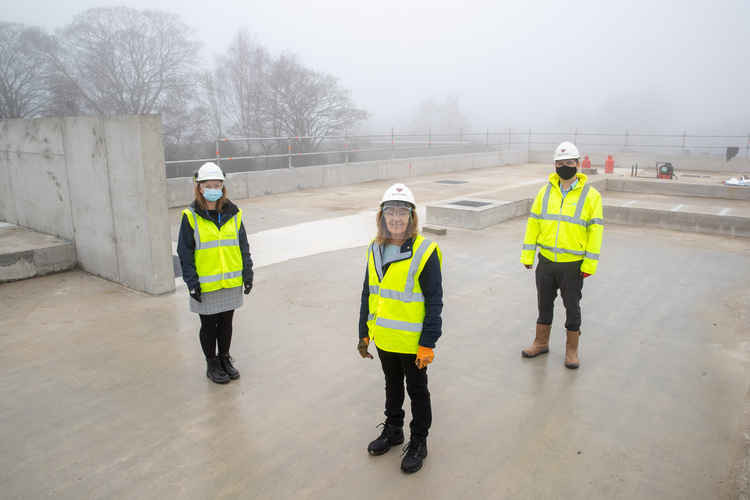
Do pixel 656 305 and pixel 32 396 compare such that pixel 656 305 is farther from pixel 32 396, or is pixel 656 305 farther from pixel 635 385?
pixel 32 396

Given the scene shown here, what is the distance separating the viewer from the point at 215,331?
454 cm

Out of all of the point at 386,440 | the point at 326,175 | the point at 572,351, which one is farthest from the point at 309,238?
the point at 326,175

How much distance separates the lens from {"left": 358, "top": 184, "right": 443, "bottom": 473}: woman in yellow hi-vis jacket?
3113 mm

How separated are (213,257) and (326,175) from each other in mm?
14036

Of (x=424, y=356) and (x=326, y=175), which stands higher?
(x=326, y=175)

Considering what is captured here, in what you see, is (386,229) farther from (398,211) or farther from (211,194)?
(211,194)

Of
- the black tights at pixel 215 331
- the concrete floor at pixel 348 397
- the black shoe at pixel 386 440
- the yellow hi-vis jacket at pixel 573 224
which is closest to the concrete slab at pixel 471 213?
the concrete floor at pixel 348 397

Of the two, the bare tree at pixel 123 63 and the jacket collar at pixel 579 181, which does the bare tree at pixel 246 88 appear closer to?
the bare tree at pixel 123 63

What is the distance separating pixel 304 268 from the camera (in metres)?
8.03

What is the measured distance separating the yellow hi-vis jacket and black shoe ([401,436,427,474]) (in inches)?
83.8

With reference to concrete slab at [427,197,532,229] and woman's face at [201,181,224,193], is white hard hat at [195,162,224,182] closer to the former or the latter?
woman's face at [201,181,224,193]

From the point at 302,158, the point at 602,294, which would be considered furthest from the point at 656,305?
the point at 302,158

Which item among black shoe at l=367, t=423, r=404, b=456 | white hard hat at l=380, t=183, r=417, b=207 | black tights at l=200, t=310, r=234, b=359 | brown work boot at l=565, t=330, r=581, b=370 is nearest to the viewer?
white hard hat at l=380, t=183, r=417, b=207

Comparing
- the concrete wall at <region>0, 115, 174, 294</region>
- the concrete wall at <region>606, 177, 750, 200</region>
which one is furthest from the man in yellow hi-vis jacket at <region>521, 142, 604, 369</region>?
the concrete wall at <region>606, 177, 750, 200</region>
